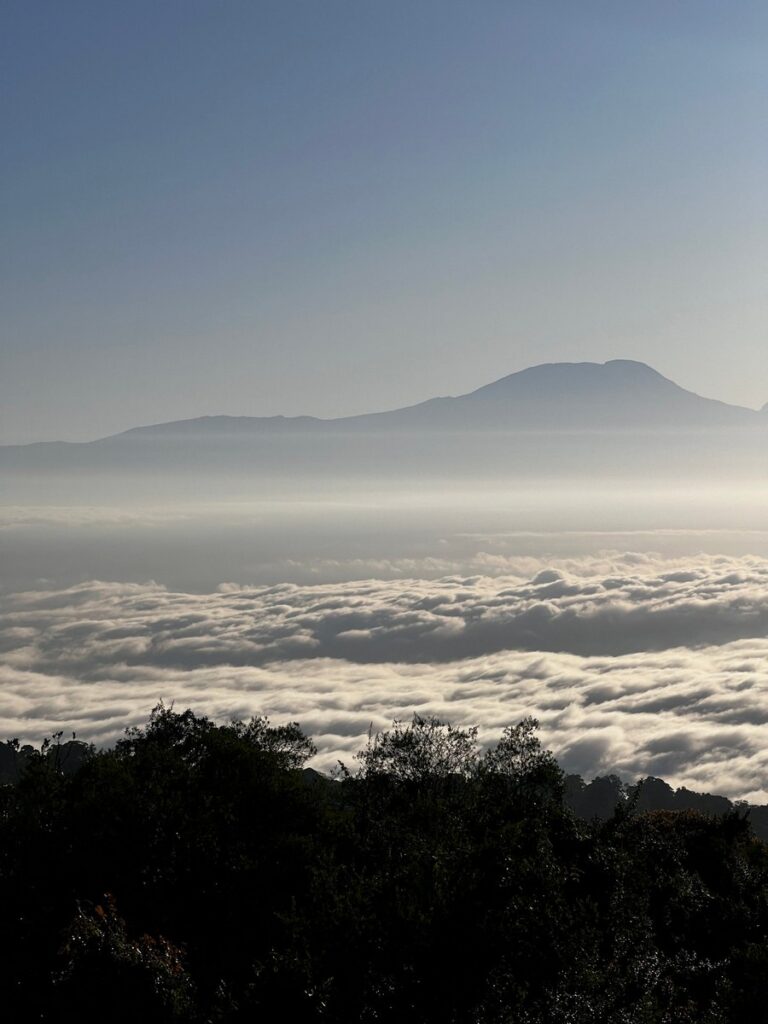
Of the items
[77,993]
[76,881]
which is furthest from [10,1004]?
[76,881]

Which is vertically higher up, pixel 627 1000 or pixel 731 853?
pixel 627 1000

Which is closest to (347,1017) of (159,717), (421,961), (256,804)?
(421,961)

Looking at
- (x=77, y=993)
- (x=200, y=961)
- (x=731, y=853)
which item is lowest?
(x=731, y=853)

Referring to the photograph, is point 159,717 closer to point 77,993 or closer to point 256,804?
point 256,804

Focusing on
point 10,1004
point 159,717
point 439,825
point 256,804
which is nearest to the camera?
point 10,1004

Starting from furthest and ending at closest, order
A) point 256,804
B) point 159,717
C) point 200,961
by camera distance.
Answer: point 159,717, point 256,804, point 200,961

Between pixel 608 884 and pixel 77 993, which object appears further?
pixel 608 884
